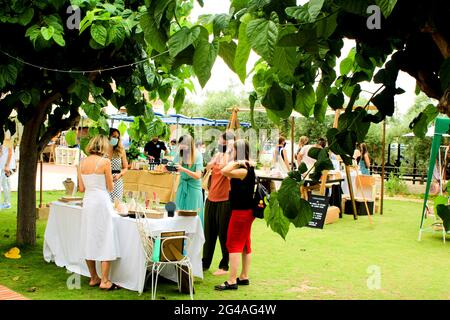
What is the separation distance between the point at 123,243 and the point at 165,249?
0.62 m

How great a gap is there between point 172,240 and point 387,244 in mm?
5134

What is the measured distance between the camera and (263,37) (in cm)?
95

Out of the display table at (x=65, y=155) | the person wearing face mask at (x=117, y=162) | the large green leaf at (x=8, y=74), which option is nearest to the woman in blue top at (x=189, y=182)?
the person wearing face mask at (x=117, y=162)

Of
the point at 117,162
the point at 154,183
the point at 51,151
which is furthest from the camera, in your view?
the point at 51,151

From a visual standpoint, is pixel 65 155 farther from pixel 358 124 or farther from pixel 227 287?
pixel 358 124

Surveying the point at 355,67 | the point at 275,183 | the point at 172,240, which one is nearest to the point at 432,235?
the point at 275,183

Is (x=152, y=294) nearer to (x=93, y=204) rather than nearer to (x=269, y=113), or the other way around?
(x=93, y=204)

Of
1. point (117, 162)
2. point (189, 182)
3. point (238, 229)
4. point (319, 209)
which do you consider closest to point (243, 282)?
point (238, 229)

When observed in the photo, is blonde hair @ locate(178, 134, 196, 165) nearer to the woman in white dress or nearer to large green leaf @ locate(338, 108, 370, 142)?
the woman in white dress

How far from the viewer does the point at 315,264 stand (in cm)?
799

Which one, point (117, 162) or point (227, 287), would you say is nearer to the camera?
point (227, 287)

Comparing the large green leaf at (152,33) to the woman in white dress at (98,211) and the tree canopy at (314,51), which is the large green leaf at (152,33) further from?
the woman in white dress at (98,211)

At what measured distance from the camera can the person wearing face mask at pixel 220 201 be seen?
6.95 metres

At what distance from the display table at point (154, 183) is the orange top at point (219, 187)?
653 centimetres
